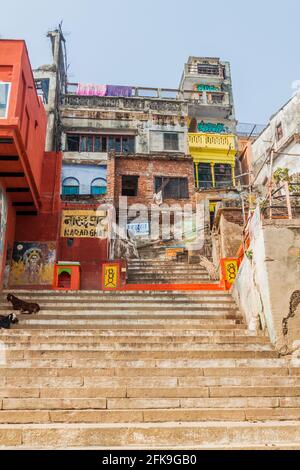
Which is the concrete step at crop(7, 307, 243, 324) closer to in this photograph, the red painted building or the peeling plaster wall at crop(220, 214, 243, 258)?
the red painted building

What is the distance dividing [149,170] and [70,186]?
4788mm

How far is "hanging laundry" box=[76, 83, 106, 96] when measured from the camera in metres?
29.6

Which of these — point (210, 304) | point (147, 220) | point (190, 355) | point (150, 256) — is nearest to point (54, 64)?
point (147, 220)

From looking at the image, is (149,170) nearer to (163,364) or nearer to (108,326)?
(108,326)

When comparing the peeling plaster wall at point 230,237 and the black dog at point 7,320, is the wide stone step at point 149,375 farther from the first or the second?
the peeling plaster wall at point 230,237

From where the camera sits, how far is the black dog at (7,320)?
27.8ft

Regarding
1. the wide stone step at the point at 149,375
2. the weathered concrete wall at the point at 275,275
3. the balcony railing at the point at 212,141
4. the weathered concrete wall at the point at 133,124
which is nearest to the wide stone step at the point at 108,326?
the weathered concrete wall at the point at 275,275

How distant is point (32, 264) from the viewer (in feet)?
42.7

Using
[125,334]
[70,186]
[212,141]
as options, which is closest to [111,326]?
[125,334]

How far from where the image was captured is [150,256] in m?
20.2

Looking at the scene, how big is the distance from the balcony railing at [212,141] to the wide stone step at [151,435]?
2441 cm

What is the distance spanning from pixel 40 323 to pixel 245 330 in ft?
13.6

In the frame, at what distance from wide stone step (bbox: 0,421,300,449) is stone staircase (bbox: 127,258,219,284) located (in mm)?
8951

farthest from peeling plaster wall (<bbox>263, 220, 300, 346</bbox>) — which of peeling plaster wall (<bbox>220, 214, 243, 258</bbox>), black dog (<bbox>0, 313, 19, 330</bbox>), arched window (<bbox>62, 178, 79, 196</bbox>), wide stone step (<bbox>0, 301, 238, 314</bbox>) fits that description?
arched window (<bbox>62, 178, 79, 196</bbox>)
